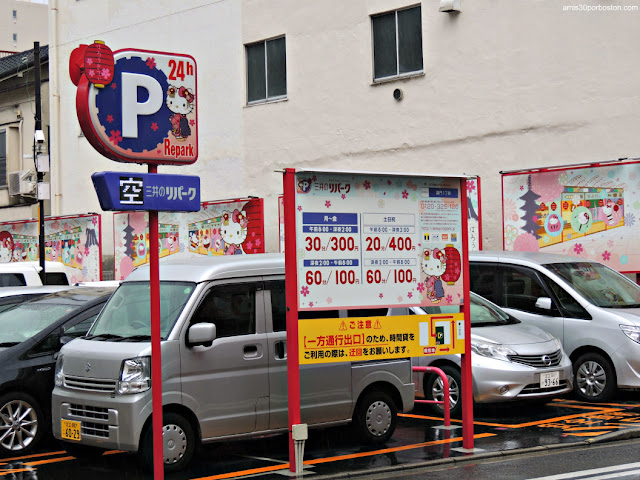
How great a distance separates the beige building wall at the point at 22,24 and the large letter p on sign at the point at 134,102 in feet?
192

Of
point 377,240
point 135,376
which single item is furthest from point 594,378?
point 135,376

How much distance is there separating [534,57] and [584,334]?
6.71m

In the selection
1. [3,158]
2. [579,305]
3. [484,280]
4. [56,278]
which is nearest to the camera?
[579,305]

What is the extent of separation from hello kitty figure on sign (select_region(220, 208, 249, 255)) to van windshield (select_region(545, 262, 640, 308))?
10.0 m

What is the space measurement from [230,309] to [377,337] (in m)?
1.44

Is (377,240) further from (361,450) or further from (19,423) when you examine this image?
(19,423)

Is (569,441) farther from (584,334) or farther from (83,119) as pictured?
(83,119)

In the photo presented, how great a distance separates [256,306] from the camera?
9648mm

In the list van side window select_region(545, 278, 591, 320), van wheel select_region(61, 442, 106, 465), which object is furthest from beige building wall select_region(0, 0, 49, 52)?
van wheel select_region(61, 442, 106, 465)

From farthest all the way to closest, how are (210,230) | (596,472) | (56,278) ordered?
1. (210,230)
2. (56,278)
3. (596,472)

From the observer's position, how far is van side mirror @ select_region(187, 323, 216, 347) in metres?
8.88

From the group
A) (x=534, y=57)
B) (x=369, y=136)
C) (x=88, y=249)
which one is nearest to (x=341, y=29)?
Answer: (x=369, y=136)

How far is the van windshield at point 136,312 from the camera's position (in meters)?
9.29

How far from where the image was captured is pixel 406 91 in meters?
20.2
